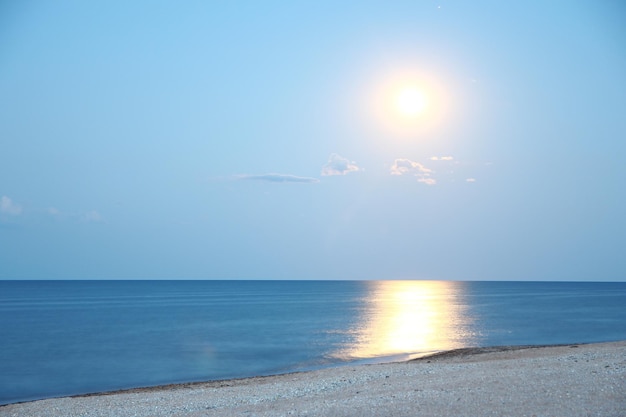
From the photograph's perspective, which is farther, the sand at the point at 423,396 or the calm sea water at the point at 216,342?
the calm sea water at the point at 216,342

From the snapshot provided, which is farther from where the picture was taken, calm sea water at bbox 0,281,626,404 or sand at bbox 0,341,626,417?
calm sea water at bbox 0,281,626,404

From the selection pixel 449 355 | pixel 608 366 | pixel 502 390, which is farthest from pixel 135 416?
pixel 449 355

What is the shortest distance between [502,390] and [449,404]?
1728 mm

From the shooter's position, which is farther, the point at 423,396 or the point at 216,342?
the point at 216,342

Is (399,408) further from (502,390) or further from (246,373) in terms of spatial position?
(246,373)

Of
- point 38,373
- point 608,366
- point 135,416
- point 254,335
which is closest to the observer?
point 135,416

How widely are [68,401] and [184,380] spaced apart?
29.0ft

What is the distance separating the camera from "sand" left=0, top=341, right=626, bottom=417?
13.0 metres

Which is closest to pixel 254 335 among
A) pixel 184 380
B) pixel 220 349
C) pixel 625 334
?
pixel 220 349

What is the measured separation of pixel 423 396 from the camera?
14375mm

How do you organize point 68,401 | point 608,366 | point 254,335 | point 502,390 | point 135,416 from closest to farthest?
point 502,390
point 135,416
point 608,366
point 68,401
point 254,335

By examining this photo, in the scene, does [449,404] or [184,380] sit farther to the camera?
[184,380]

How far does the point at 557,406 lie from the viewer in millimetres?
12719

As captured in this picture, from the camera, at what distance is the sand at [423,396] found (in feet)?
42.6
